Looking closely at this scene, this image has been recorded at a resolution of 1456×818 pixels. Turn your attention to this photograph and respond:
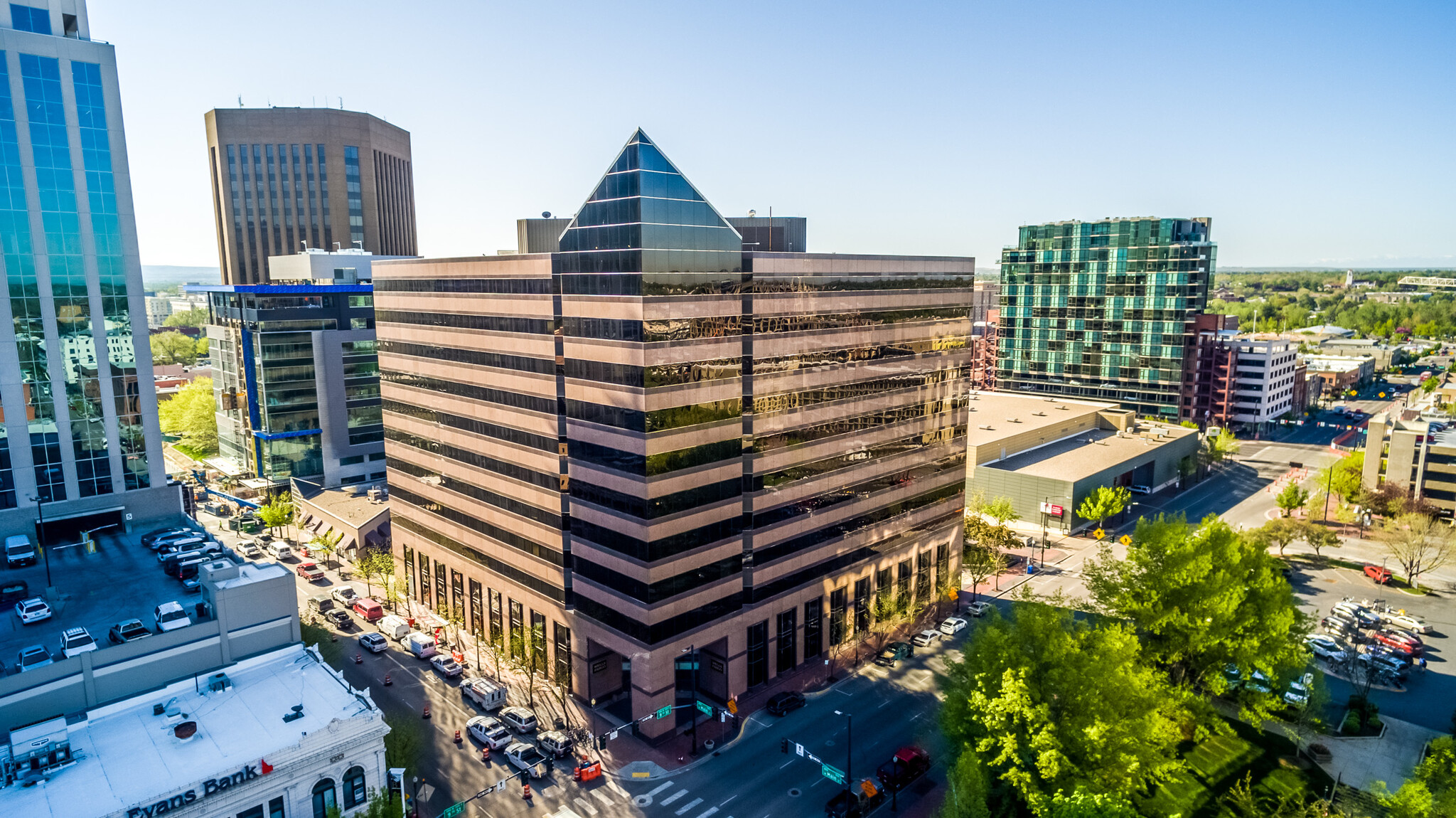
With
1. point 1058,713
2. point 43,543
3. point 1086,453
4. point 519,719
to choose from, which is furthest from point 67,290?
point 1086,453

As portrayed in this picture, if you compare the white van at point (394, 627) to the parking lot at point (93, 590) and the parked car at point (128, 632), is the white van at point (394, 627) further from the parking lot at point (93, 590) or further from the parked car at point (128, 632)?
the parked car at point (128, 632)

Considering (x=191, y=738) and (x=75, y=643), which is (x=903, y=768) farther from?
(x=75, y=643)

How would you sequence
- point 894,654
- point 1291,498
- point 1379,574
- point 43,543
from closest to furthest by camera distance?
point 43,543, point 894,654, point 1379,574, point 1291,498

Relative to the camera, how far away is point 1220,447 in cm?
13325

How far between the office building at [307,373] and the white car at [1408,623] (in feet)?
405

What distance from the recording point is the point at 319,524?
4053 inches

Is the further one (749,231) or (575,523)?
(749,231)

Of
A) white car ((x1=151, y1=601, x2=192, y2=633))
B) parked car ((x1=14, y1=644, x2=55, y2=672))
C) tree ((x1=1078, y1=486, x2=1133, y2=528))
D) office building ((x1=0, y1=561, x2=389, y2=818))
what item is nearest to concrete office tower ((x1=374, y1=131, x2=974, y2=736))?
office building ((x1=0, y1=561, x2=389, y2=818))

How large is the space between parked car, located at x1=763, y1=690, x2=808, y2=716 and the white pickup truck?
17749mm

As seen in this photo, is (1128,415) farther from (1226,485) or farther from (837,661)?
(837,661)

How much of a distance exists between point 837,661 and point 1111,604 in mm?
23508

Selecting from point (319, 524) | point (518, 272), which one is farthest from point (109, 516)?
point (518, 272)

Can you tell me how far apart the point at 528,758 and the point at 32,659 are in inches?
1149

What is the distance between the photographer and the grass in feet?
164
